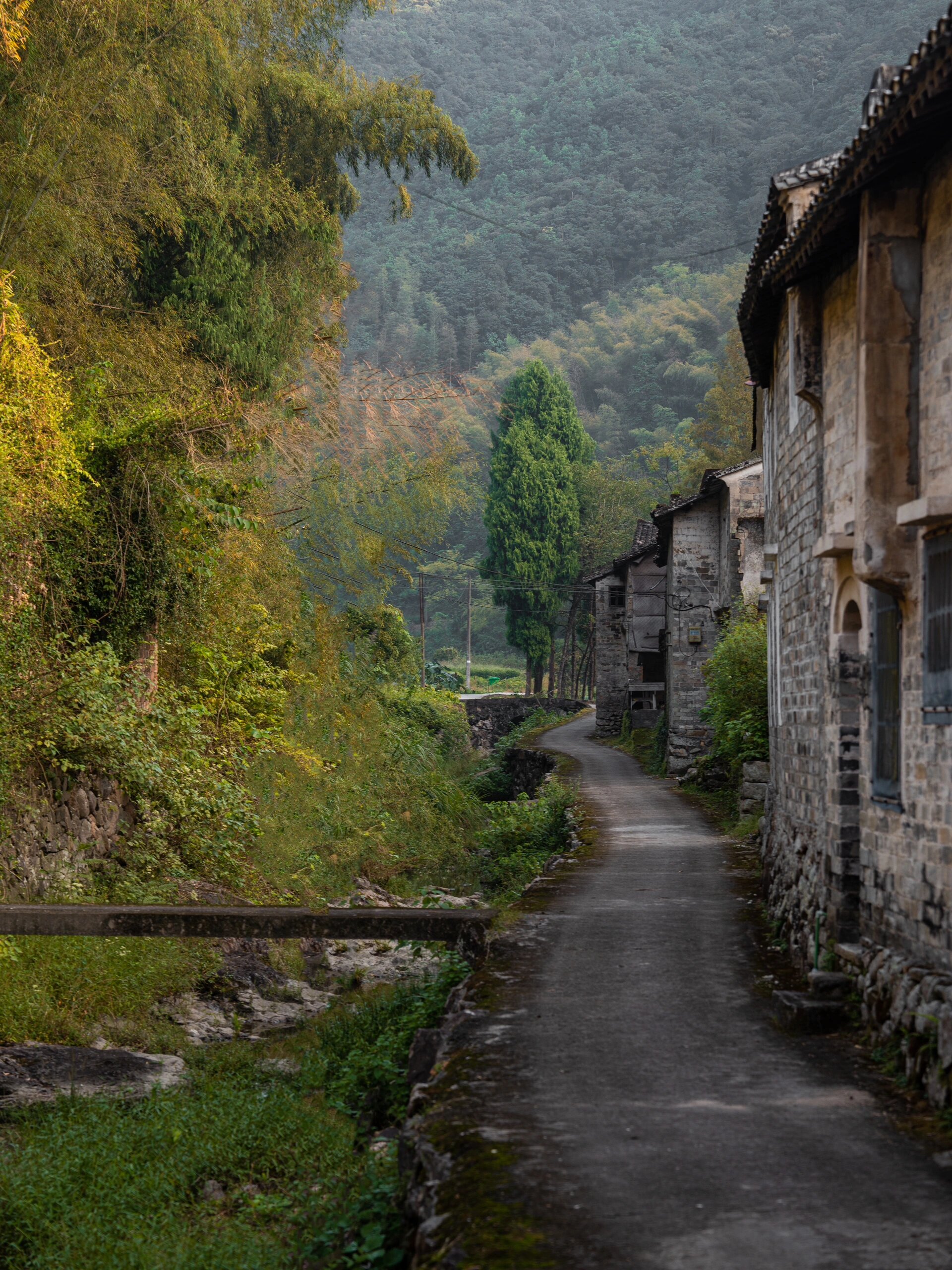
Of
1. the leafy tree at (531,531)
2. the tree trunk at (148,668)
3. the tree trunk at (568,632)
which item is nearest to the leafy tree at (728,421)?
the leafy tree at (531,531)

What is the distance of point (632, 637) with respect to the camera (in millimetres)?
33906

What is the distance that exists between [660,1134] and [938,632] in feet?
10.1

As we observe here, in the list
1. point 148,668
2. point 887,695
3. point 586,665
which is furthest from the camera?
point 586,665

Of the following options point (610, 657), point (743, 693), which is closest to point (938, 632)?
point (743, 693)

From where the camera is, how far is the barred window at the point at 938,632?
6430mm

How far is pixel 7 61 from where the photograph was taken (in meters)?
10.8

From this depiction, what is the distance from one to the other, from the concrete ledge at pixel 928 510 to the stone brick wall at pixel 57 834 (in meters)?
7.67

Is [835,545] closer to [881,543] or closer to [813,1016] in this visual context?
[881,543]

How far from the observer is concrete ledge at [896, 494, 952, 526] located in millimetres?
6367

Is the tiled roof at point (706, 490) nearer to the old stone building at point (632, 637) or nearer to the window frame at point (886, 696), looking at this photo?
the old stone building at point (632, 637)

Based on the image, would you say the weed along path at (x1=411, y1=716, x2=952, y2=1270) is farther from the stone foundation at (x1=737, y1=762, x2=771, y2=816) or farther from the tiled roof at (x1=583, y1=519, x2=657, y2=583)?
the tiled roof at (x1=583, y1=519, x2=657, y2=583)

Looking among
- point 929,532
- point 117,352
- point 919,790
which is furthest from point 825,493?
point 117,352

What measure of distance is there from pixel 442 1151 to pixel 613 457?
72354mm

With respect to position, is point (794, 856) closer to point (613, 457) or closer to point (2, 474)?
point (2, 474)
